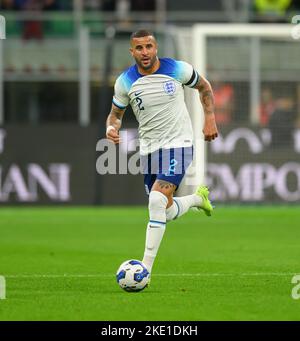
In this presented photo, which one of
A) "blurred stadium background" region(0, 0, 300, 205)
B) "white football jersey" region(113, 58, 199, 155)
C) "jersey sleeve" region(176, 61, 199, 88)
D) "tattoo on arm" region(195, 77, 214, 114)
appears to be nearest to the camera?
"white football jersey" region(113, 58, 199, 155)

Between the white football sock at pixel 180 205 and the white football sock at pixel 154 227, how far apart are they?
44 centimetres

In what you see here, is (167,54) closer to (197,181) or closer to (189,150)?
(197,181)

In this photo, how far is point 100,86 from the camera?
25.0 metres

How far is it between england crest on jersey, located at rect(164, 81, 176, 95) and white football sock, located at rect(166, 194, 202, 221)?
110 cm

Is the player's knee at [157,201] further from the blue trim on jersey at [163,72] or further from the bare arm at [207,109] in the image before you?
the blue trim on jersey at [163,72]

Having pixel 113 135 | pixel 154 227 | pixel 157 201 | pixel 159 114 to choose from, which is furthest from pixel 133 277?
pixel 159 114

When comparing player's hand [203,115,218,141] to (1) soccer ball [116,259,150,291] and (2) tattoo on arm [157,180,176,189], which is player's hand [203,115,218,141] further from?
(1) soccer ball [116,259,150,291]

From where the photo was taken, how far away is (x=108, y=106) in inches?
981

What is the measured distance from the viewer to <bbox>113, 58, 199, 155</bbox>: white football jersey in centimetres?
1117

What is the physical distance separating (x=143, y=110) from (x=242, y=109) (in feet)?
44.3

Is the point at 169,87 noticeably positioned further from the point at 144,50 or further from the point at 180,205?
the point at 180,205

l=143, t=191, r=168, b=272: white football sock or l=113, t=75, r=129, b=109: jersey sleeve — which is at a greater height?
l=113, t=75, r=129, b=109: jersey sleeve

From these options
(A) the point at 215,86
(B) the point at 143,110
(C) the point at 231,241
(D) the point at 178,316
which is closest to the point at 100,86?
(A) the point at 215,86

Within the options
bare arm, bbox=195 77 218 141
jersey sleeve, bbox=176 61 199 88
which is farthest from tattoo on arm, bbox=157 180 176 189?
jersey sleeve, bbox=176 61 199 88
